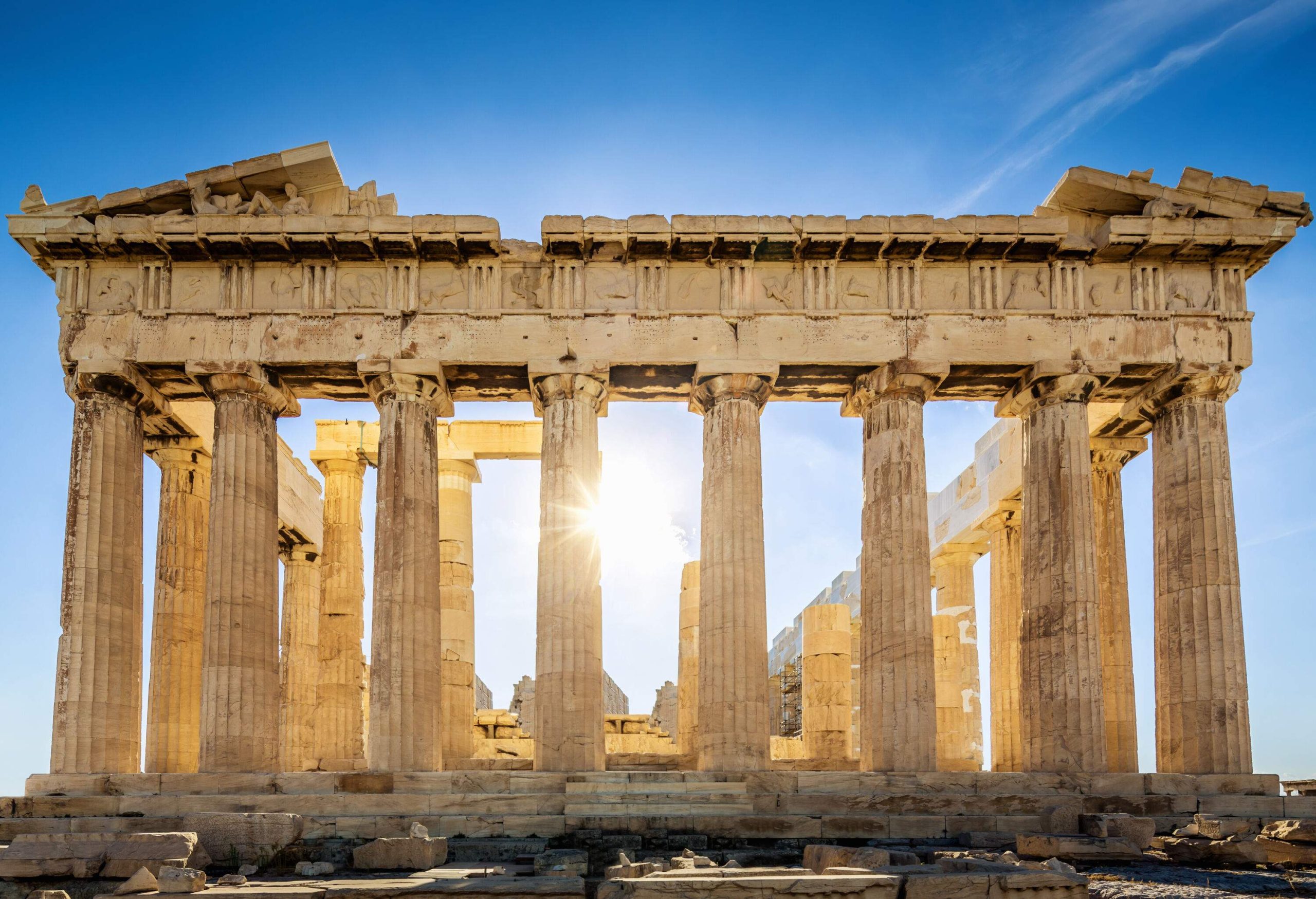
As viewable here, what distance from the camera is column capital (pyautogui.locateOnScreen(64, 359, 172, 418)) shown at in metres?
25.1

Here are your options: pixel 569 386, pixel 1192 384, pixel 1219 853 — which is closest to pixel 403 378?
pixel 569 386

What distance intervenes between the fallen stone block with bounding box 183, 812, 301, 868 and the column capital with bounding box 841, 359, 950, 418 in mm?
13047

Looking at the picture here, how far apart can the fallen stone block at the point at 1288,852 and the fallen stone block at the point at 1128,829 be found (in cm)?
166

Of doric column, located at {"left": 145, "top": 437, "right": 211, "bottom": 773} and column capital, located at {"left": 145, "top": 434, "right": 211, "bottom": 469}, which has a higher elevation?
column capital, located at {"left": 145, "top": 434, "right": 211, "bottom": 469}

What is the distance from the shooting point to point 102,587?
24422 millimetres

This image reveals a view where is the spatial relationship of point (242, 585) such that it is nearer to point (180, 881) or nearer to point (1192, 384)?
point (180, 881)

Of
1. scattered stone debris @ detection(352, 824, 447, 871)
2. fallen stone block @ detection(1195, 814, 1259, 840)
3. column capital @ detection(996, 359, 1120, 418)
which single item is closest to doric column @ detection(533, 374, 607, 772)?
scattered stone debris @ detection(352, 824, 447, 871)

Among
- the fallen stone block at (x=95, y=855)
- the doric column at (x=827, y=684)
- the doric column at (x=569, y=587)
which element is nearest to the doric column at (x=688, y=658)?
the doric column at (x=827, y=684)

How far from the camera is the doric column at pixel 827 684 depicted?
33125mm

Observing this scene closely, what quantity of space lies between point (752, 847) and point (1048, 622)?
315 inches

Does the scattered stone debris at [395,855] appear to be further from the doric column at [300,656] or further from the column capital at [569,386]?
the doric column at [300,656]

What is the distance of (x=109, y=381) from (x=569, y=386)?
8.63 m

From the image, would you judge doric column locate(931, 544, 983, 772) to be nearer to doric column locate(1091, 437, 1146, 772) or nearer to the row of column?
doric column locate(1091, 437, 1146, 772)

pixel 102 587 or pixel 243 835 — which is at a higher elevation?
pixel 102 587
